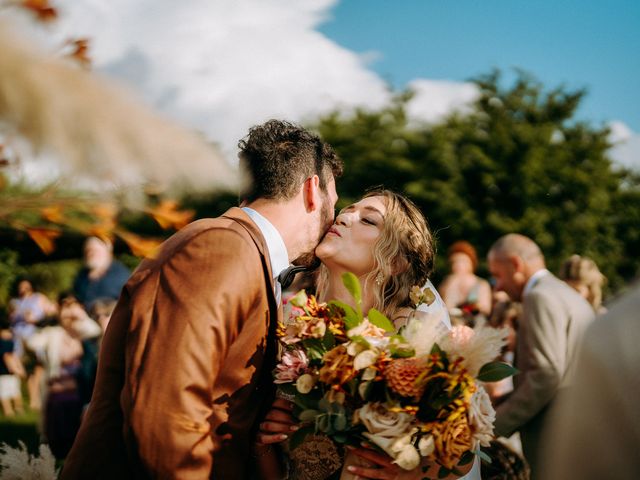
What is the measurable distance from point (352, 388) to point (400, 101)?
2592 cm

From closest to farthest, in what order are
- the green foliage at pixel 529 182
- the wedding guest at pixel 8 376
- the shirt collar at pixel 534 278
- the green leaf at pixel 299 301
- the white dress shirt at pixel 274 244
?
the green leaf at pixel 299 301, the white dress shirt at pixel 274 244, the shirt collar at pixel 534 278, the wedding guest at pixel 8 376, the green foliage at pixel 529 182

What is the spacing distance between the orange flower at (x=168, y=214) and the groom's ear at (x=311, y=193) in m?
2.00

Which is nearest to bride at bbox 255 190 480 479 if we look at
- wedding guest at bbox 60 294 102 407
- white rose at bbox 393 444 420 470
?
white rose at bbox 393 444 420 470

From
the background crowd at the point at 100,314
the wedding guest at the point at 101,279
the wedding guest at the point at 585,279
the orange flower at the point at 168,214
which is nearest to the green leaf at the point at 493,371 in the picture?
the orange flower at the point at 168,214

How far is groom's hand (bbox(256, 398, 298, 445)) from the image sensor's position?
2.51 metres

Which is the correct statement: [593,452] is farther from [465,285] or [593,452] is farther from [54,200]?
[465,285]

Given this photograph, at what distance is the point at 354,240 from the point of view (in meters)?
3.36

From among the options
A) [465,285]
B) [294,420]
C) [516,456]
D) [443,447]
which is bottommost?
[465,285]

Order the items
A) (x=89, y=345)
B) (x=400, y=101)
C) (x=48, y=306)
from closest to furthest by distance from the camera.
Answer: (x=89, y=345) → (x=48, y=306) → (x=400, y=101)

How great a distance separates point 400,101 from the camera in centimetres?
2727

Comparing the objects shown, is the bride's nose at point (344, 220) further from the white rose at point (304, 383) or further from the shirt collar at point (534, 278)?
the shirt collar at point (534, 278)

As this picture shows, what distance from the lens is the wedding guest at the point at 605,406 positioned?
36.4 inches

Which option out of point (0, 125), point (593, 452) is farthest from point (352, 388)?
point (0, 125)

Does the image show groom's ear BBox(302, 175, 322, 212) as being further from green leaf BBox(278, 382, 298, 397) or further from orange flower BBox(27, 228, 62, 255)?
orange flower BBox(27, 228, 62, 255)
